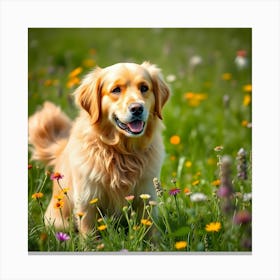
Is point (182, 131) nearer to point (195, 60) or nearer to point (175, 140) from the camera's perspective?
point (175, 140)

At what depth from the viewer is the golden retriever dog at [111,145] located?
296 cm

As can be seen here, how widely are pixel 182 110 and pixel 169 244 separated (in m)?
2.09

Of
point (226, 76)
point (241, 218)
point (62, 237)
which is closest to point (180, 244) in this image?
point (241, 218)

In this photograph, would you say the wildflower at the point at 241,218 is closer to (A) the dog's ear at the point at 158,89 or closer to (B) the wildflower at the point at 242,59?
(A) the dog's ear at the point at 158,89

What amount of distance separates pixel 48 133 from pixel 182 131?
124 centimetres

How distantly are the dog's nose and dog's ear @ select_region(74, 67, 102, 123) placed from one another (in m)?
0.26

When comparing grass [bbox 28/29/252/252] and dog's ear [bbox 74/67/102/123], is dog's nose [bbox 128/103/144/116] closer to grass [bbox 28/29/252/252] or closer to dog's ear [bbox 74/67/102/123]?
dog's ear [bbox 74/67/102/123]

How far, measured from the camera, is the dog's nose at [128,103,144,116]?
2818 millimetres

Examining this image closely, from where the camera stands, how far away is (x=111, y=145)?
308 cm

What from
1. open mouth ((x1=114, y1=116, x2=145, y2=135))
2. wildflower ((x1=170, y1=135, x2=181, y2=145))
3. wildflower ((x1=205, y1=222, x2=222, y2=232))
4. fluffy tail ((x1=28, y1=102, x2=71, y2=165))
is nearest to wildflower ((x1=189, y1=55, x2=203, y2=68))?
wildflower ((x1=170, y1=135, x2=181, y2=145))

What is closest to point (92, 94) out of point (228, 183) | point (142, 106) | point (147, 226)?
point (142, 106)

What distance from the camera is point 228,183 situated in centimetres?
252

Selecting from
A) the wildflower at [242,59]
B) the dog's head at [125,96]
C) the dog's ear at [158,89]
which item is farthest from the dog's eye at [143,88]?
the wildflower at [242,59]
